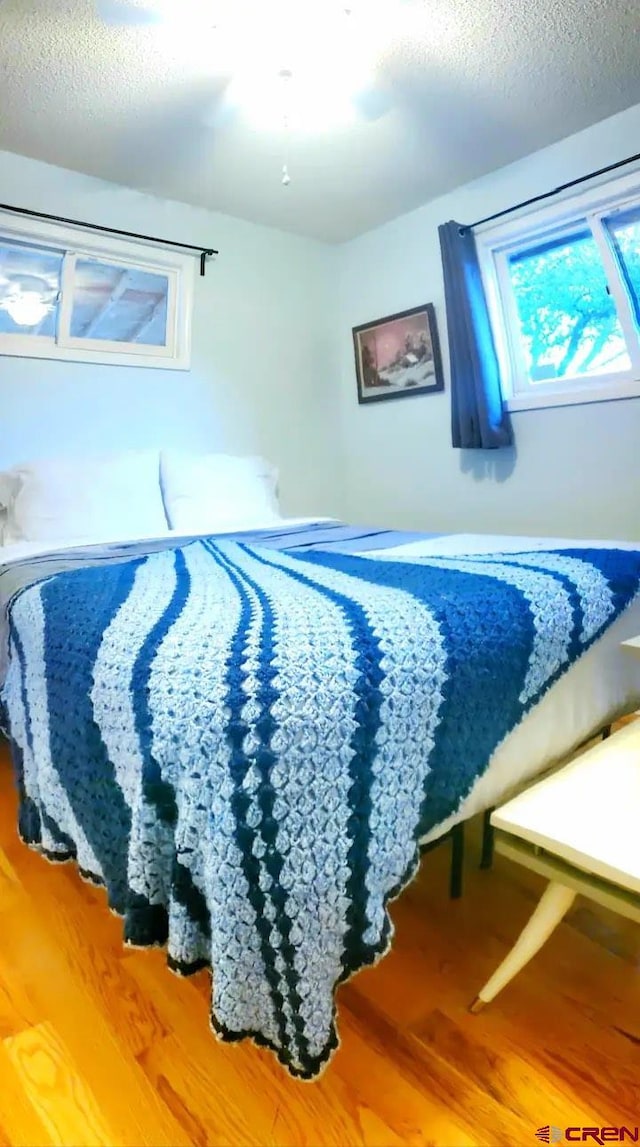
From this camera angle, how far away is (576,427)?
2.68 m

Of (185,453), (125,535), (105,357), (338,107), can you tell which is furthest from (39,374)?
(338,107)

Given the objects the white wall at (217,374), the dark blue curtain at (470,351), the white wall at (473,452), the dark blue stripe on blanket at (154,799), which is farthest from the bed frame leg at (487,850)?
the white wall at (217,374)

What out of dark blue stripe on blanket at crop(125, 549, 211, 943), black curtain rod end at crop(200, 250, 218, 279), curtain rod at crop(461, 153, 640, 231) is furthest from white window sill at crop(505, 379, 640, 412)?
dark blue stripe on blanket at crop(125, 549, 211, 943)

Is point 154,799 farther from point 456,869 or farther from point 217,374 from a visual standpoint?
point 217,374

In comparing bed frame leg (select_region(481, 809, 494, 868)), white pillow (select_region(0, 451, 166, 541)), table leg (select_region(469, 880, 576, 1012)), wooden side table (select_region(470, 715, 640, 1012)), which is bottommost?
bed frame leg (select_region(481, 809, 494, 868))

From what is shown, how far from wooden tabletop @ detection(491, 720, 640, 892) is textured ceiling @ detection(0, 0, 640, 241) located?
6.94 feet

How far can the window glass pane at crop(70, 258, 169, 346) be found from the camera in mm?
2795

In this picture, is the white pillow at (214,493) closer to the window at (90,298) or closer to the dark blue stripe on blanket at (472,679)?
the window at (90,298)

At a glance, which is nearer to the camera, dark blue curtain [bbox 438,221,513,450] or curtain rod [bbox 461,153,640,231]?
curtain rod [bbox 461,153,640,231]

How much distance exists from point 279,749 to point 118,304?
2.74m

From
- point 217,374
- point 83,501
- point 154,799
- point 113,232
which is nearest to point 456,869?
point 154,799

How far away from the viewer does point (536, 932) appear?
1.06m

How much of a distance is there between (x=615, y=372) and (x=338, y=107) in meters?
1.47

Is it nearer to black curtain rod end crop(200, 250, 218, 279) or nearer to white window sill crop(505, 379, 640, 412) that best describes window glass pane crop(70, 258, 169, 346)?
black curtain rod end crop(200, 250, 218, 279)
